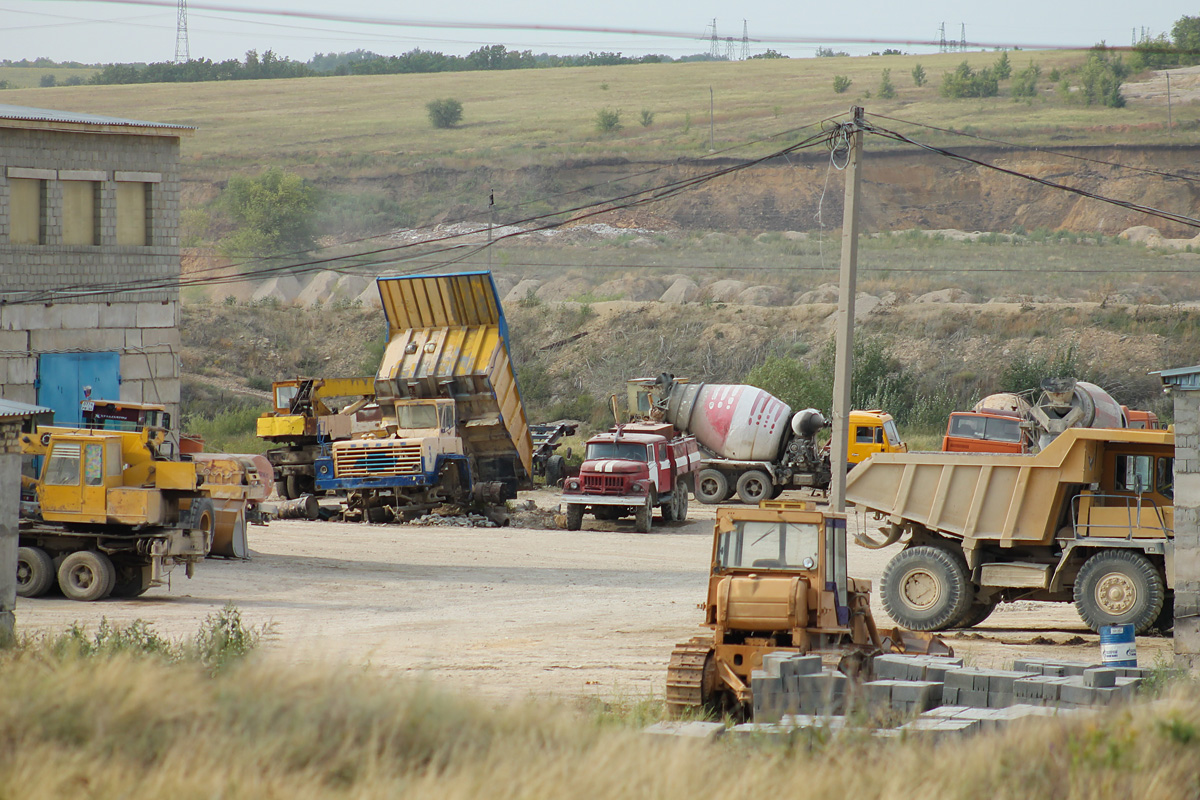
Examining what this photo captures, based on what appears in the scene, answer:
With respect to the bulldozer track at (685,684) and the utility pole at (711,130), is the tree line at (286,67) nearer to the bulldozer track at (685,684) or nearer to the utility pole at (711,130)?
the utility pole at (711,130)

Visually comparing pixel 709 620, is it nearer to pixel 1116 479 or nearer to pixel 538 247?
pixel 1116 479

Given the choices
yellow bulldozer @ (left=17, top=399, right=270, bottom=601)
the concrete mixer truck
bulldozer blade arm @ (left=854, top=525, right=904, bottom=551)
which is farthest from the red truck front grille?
yellow bulldozer @ (left=17, top=399, right=270, bottom=601)

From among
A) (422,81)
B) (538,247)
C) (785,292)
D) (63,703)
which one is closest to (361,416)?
(63,703)

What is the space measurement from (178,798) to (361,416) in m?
21.1

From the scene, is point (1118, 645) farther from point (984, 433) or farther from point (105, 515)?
point (984, 433)

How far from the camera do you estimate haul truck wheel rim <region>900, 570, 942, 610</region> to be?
15438 mm

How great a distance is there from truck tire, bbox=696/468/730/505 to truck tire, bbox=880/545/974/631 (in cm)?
1474

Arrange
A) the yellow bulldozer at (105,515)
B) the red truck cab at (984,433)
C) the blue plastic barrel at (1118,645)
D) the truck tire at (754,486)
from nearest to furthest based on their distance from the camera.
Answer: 1. the blue plastic barrel at (1118,645)
2. the yellow bulldozer at (105,515)
3. the red truck cab at (984,433)
4. the truck tire at (754,486)

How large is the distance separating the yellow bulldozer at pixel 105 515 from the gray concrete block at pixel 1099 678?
11041 millimetres

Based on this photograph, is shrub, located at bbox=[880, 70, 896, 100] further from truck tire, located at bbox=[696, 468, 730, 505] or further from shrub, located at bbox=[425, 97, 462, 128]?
truck tire, located at bbox=[696, 468, 730, 505]

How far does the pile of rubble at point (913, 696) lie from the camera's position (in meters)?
8.45

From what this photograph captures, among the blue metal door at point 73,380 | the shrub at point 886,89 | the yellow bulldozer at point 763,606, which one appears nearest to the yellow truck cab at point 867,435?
the blue metal door at point 73,380

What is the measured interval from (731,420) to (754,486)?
169 centimetres

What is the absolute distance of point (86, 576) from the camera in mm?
16156
